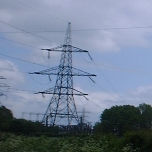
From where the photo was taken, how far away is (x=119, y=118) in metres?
63.4

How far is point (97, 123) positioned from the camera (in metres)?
64.9

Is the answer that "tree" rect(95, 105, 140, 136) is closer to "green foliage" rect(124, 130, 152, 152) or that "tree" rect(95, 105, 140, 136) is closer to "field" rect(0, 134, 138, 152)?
"field" rect(0, 134, 138, 152)

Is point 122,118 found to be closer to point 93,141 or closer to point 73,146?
point 93,141

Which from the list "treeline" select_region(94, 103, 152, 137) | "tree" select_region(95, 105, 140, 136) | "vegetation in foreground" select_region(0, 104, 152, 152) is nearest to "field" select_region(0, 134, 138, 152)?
"vegetation in foreground" select_region(0, 104, 152, 152)

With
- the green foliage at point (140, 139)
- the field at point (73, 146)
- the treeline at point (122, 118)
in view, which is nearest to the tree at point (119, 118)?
the treeline at point (122, 118)

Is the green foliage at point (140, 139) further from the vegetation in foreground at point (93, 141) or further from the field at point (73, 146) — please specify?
the field at point (73, 146)

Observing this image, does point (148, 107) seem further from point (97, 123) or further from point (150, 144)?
point (150, 144)

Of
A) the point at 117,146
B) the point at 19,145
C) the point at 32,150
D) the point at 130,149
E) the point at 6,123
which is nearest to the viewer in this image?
the point at 130,149

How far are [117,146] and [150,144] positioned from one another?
8.33ft

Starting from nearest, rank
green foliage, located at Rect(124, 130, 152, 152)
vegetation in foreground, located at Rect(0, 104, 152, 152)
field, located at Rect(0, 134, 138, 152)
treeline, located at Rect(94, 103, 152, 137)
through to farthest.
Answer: green foliage, located at Rect(124, 130, 152, 152) → field, located at Rect(0, 134, 138, 152) → vegetation in foreground, located at Rect(0, 104, 152, 152) → treeline, located at Rect(94, 103, 152, 137)

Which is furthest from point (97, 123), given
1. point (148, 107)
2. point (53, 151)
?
point (53, 151)

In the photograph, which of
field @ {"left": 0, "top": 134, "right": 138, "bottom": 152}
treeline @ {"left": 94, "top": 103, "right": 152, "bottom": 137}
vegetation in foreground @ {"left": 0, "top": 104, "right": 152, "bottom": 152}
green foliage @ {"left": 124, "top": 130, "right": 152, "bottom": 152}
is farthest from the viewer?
treeline @ {"left": 94, "top": 103, "right": 152, "bottom": 137}

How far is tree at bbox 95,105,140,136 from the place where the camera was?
57.7 metres

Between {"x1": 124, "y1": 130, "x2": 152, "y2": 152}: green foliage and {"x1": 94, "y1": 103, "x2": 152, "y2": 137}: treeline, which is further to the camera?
{"x1": 94, "y1": 103, "x2": 152, "y2": 137}: treeline
